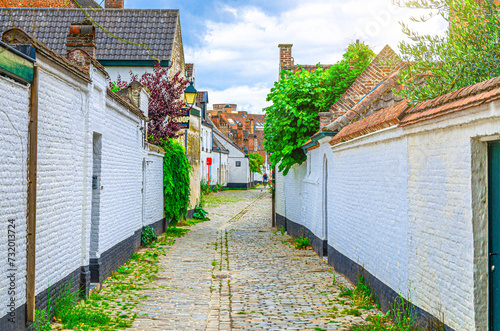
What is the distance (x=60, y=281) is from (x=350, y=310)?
411cm

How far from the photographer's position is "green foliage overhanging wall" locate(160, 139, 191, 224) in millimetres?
18094

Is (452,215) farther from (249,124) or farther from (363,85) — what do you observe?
(249,124)

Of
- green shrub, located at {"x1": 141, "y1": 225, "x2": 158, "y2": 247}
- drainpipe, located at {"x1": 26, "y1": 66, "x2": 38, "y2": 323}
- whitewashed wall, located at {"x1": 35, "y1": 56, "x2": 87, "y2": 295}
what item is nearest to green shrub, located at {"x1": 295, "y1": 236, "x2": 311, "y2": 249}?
green shrub, located at {"x1": 141, "y1": 225, "x2": 158, "y2": 247}

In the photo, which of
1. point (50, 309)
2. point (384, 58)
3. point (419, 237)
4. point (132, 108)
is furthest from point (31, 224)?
point (384, 58)

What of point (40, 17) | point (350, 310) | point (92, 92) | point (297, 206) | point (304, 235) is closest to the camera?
point (350, 310)

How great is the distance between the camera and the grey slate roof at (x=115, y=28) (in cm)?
2105

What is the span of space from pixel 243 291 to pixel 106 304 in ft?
8.08

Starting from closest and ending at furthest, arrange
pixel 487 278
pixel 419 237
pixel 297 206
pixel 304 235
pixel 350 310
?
pixel 487 278 < pixel 419 237 < pixel 350 310 < pixel 304 235 < pixel 297 206

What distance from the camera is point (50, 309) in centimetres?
636

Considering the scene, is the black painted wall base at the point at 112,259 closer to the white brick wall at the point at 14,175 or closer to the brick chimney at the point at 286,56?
the white brick wall at the point at 14,175

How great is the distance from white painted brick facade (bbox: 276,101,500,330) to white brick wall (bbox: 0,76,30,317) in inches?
170

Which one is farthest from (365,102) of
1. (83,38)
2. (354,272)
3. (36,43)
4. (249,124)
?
(249,124)

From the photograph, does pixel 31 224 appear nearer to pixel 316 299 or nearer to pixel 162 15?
pixel 316 299

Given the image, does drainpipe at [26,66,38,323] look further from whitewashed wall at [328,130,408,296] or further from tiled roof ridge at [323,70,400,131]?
tiled roof ridge at [323,70,400,131]
